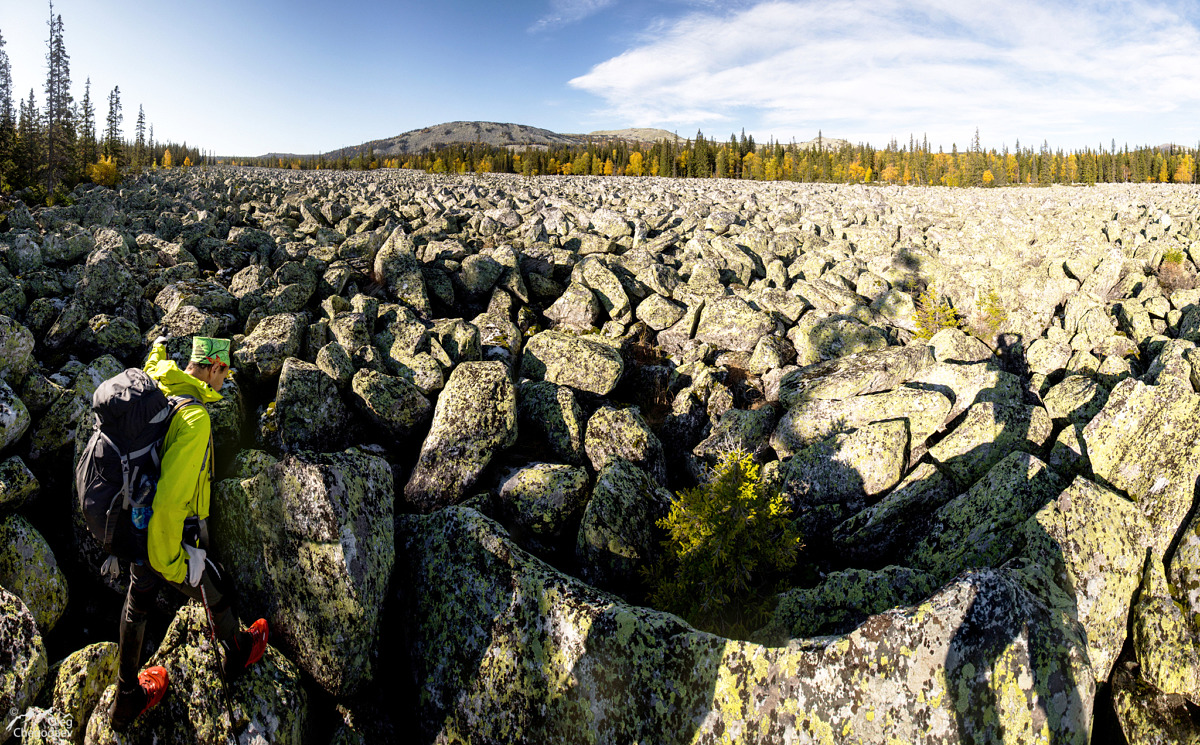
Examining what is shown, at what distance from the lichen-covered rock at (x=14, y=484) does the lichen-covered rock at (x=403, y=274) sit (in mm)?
9496

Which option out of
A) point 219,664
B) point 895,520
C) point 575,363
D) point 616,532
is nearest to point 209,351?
point 219,664

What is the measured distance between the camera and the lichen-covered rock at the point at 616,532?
754 cm

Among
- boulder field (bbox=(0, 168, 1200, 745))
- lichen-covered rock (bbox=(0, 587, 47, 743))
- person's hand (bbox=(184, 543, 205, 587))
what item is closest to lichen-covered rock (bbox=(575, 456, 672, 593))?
boulder field (bbox=(0, 168, 1200, 745))

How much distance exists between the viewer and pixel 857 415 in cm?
998

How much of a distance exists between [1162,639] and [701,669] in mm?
4795

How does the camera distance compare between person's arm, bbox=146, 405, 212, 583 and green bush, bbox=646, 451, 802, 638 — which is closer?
person's arm, bbox=146, 405, 212, 583

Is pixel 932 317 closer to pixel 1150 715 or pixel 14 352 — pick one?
pixel 1150 715

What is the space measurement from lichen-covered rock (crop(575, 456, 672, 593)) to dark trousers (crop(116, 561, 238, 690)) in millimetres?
4065

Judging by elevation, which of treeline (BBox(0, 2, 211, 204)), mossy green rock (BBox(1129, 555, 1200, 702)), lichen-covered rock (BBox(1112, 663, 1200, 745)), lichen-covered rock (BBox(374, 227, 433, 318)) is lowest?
lichen-covered rock (BBox(1112, 663, 1200, 745))

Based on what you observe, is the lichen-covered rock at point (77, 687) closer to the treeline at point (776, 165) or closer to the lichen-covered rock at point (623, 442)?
the lichen-covered rock at point (623, 442)

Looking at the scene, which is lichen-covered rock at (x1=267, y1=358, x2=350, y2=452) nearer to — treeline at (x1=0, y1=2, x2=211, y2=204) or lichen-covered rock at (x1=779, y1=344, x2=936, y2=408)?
lichen-covered rock at (x1=779, y1=344, x2=936, y2=408)

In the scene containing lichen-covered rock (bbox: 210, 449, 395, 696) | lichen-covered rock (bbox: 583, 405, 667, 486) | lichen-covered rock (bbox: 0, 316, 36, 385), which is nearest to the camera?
lichen-covered rock (bbox: 210, 449, 395, 696)

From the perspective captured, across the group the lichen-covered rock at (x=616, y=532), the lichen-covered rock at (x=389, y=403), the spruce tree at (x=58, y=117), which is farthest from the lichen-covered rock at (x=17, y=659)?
the spruce tree at (x=58, y=117)

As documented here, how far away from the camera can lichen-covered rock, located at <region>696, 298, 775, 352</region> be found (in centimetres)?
1510
